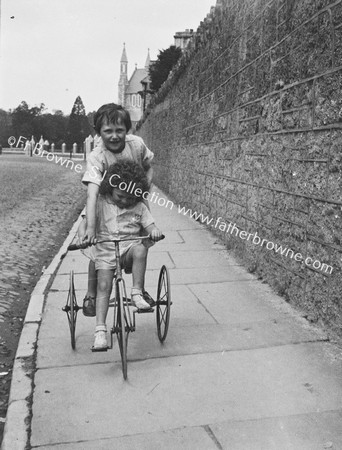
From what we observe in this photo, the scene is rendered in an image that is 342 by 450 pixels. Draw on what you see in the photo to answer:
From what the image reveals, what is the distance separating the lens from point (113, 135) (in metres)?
3.69

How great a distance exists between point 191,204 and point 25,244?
3688mm

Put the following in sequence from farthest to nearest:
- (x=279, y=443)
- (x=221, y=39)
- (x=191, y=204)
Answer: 1. (x=191, y=204)
2. (x=221, y=39)
3. (x=279, y=443)

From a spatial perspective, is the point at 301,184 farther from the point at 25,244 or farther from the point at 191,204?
the point at 191,204

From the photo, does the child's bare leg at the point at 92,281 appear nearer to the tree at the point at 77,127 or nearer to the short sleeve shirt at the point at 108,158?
the short sleeve shirt at the point at 108,158

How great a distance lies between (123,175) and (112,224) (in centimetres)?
37

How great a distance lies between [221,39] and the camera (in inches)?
324

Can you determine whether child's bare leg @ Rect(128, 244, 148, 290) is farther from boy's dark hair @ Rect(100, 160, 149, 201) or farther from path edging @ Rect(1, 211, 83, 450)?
path edging @ Rect(1, 211, 83, 450)

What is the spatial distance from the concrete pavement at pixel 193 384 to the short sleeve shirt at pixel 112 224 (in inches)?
29.6

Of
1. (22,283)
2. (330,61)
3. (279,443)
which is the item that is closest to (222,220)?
(22,283)

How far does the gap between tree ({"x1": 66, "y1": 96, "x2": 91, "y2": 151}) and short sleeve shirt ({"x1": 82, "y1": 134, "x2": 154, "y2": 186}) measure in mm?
90344

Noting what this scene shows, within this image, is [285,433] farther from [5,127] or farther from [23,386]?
[5,127]

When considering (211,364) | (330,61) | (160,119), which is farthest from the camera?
(160,119)

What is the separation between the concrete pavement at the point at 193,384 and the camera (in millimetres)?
2693

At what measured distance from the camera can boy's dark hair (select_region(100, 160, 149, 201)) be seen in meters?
3.60
